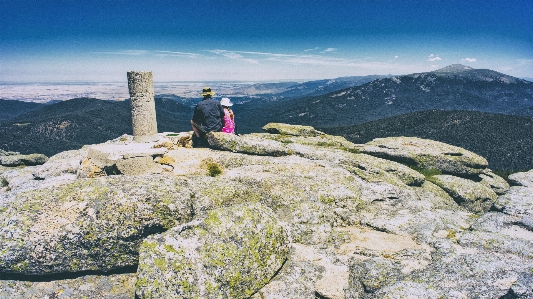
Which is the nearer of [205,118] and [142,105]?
[205,118]

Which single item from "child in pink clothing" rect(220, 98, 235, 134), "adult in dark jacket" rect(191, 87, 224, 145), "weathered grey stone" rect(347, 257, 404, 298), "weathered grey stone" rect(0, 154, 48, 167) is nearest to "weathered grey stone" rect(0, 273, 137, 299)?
"weathered grey stone" rect(347, 257, 404, 298)

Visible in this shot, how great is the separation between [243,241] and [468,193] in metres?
16.4

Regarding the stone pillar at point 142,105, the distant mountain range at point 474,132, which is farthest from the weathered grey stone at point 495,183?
the distant mountain range at point 474,132

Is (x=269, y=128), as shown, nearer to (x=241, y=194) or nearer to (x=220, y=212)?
(x=241, y=194)

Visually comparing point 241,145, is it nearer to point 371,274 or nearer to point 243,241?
point 243,241

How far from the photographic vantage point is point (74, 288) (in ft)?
24.6

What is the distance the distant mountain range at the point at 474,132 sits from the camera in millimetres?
85688

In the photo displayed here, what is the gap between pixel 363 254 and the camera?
9.20 metres

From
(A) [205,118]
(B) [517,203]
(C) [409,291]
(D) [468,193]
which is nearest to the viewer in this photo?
(C) [409,291]

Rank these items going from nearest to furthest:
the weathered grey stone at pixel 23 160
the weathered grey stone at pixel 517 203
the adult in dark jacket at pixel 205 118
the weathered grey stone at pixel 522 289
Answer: the weathered grey stone at pixel 522 289, the weathered grey stone at pixel 517 203, the adult in dark jacket at pixel 205 118, the weathered grey stone at pixel 23 160

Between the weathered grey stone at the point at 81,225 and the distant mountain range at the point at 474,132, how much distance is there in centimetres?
9429

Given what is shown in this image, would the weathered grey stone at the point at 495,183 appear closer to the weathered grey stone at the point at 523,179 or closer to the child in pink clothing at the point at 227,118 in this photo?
the weathered grey stone at the point at 523,179

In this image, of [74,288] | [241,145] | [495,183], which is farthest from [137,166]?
[495,183]

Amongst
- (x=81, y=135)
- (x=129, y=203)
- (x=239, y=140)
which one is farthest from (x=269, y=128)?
(x=81, y=135)
